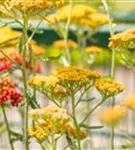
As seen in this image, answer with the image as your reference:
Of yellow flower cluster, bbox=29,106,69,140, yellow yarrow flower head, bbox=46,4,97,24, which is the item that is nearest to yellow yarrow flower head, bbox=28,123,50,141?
yellow flower cluster, bbox=29,106,69,140

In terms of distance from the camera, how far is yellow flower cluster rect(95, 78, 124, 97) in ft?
4.55

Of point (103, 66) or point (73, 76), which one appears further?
point (103, 66)

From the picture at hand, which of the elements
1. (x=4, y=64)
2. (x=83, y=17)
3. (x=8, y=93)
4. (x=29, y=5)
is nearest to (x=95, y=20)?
(x=83, y=17)

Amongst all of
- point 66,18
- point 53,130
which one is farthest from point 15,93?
point 66,18

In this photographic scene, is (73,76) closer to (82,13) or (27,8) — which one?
(27,8)

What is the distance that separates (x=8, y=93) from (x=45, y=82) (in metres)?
0.17

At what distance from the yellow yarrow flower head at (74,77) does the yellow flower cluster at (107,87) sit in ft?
0.05

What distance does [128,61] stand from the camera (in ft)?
4.83

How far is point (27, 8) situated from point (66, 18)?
0.93 m

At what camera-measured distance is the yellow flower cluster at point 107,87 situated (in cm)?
139

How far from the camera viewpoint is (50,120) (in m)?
1.34

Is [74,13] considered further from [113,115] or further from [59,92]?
[59,92]

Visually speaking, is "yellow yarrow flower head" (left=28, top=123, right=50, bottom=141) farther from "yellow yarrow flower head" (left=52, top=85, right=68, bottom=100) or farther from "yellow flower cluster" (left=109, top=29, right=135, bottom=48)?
"yellow flower cluster" (left=109, top=29, right=135, bottom=48)

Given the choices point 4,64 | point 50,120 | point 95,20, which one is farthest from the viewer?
point 95,20
